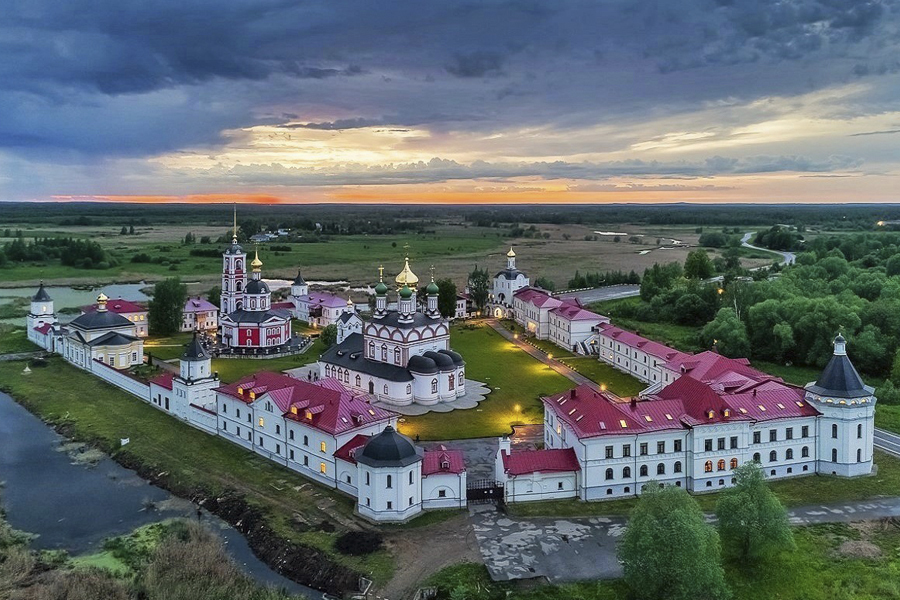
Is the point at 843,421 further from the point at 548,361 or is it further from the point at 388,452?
the point at 548,361

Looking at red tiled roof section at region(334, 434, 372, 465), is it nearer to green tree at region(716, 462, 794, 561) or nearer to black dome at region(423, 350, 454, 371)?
black dome at region(423, 350, 454, 371)

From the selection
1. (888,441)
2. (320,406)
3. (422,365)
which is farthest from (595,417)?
(888,441)

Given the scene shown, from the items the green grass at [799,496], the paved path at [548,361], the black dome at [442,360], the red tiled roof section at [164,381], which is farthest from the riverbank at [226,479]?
the paved path at [548,361]

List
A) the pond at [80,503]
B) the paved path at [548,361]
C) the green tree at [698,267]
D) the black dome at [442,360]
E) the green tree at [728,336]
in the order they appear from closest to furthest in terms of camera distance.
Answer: the pond at [80,503] → the black dome at [442,360] → the paved path at [548,361] → the green tree at [728,336] → the green tree at [698,267]

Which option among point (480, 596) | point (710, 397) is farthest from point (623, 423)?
point (480, 596)

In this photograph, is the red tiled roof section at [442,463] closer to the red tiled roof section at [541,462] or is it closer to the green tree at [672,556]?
the red tiled roof section at [541,462]

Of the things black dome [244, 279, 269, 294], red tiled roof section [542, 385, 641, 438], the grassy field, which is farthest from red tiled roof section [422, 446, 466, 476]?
black dome [244, 279, 269, 294]
